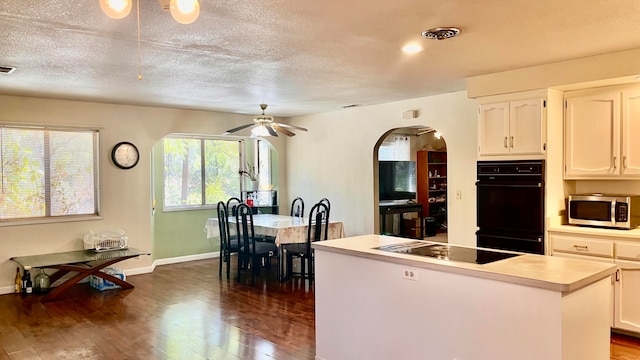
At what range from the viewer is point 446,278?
2549mm

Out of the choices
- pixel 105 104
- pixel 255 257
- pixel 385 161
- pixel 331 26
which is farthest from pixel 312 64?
pixel 385 161

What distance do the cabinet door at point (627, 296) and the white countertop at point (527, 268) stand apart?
1545mm

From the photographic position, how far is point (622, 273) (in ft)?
12.4

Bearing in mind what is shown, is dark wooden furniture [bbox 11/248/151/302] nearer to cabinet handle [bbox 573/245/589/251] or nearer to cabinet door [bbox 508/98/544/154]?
cabinet door [bbox 508/98/544/154]

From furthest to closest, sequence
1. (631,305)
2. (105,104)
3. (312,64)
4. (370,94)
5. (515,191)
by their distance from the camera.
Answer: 1. (105,104)
2. (370,94)
3. (515,191)
4. (312,64)
5. (631,305)

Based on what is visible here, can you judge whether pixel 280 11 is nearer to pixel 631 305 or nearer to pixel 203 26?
pixel 203 26

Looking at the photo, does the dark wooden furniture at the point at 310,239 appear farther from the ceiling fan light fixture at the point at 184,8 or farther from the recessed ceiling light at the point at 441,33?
the ceiling fan light fixture at the point at 184,8

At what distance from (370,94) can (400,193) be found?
4.14m

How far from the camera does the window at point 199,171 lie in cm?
750

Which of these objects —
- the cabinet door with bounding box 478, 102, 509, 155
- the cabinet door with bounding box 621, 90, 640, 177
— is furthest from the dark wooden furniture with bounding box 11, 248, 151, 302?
the cabinet door with bounding box 621, 90, 640, 177

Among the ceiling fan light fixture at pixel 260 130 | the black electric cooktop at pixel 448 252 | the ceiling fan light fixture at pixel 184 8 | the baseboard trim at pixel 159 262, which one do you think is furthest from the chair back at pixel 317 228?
the ceiling fan light fixture at pixel 184 8

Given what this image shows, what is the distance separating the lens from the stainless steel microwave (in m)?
3.96

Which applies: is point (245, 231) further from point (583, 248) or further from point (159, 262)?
point (583, 248)

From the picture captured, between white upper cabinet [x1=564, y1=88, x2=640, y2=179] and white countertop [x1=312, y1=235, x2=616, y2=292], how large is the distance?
1.90 metres
